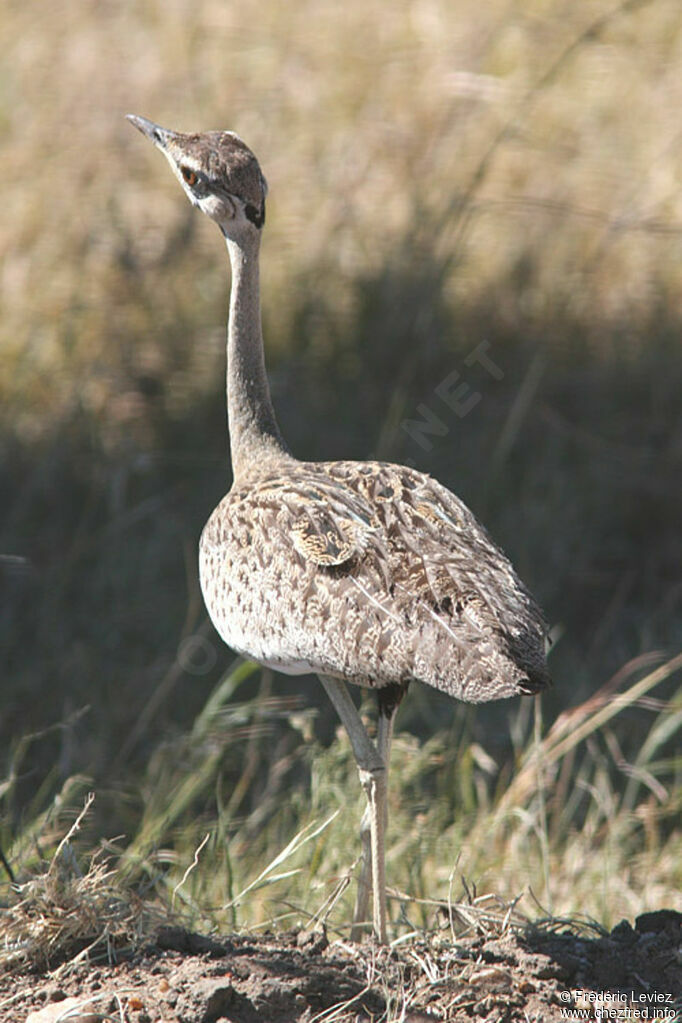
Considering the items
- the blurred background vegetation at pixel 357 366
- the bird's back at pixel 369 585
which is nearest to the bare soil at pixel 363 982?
the bird's back at pixel 369 585

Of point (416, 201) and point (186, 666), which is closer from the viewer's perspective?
point (186, 666)

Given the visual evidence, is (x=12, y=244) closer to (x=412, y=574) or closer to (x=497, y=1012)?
(x=412, y=574)

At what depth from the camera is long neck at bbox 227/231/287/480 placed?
3426 millimetres

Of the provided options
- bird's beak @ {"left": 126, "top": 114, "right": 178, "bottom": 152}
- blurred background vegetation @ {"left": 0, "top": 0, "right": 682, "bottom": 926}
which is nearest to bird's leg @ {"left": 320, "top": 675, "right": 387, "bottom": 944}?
blurred background vegetation @ {"left": 0, "top": 0, "right": 682, "bottom": 926}

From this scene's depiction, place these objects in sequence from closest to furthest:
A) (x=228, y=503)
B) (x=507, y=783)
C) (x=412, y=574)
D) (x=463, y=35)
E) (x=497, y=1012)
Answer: (x=497, y=1012)
(x=412, y=574)
(x=228, y=503)
(x=507, y=783)
(x=463, y=35)

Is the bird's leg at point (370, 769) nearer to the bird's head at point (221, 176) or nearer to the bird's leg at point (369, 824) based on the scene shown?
the bird's leg at point (369, 824)

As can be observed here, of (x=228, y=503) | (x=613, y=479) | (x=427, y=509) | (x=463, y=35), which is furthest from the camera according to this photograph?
(x=463, y=35)

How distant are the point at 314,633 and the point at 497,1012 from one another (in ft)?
2.38

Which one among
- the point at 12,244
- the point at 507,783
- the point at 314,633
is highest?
the point at 12,244

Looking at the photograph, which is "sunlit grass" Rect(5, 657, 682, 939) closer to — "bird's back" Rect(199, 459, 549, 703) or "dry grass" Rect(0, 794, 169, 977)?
"dry grass" Rect(0, 794, 169, 977)

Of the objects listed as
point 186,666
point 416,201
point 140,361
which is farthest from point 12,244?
point 186,666

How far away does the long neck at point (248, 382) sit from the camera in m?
3.43

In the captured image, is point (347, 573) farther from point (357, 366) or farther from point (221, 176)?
point (357, 366)

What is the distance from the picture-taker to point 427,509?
9.96 feet
